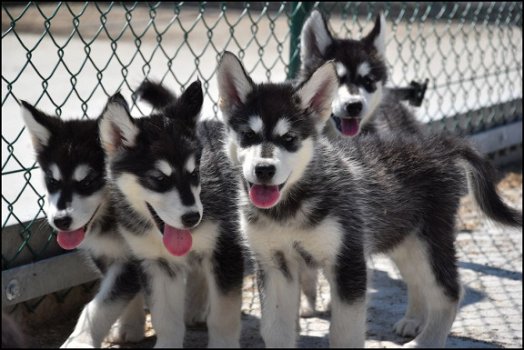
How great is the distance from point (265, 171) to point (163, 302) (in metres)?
0.89

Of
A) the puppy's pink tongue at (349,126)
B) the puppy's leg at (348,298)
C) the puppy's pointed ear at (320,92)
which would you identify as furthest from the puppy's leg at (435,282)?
the puppy's pink tongue at (349,126)

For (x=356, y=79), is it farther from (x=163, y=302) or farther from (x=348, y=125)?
(x=163, y=302)

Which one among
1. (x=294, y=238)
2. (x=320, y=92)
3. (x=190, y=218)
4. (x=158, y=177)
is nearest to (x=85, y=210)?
(x=158, y=177)

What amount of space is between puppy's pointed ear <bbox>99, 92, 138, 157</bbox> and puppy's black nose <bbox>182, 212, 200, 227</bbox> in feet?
1.49

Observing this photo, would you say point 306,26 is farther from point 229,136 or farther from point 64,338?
point 64,338

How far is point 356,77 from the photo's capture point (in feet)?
19.4

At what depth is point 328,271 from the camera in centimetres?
431

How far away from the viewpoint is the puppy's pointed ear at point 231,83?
4.41 metres

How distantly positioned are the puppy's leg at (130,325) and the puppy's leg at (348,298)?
1.09 m

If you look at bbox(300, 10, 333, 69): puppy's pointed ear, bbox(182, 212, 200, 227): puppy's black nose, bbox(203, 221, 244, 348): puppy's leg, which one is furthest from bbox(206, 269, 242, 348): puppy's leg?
bbox(300, 10, 333, 69): puppy's pointed ear

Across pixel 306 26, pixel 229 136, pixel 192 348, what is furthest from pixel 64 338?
pixel 306 26

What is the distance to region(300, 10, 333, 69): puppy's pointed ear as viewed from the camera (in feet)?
19.7

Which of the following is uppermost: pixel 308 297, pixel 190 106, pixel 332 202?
pixel 190 106

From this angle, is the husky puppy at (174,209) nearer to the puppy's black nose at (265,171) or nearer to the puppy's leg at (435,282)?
the puppy's black nose at (265,171)
